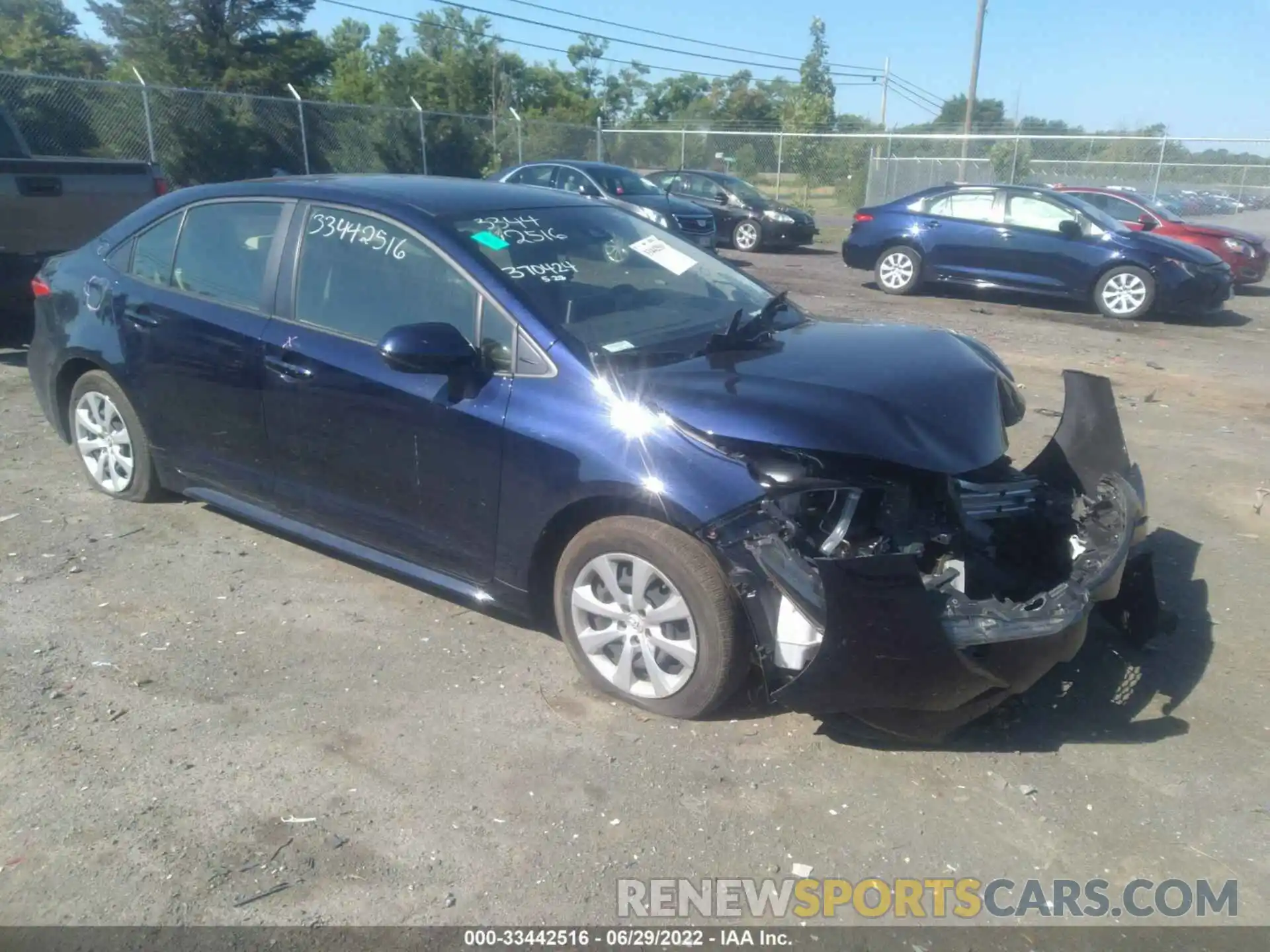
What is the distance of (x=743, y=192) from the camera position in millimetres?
19719

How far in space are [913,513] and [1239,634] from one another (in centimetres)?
179

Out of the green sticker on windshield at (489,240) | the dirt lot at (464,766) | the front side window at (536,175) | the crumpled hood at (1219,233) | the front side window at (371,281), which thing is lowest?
the dirt lot at (464,766)

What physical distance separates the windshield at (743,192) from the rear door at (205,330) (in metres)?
15.7

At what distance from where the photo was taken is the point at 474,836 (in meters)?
3.00

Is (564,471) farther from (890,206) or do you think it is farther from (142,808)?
(890,206)

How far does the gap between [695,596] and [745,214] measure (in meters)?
17.1

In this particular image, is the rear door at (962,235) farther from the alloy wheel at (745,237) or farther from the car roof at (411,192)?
the car roof at (411,192)

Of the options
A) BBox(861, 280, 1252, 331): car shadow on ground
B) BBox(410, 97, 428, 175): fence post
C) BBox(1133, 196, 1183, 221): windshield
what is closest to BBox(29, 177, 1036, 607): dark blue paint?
BBox(861, 280, 1252, 331): car shadow on ground

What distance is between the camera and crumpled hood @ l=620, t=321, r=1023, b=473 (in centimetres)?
331

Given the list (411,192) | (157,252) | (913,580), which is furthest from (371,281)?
(913,580)

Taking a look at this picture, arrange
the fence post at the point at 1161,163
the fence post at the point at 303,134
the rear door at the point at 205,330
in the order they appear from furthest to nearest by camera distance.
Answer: the fence post at the point at 1161,163 → the fence post at the point at 303,134 → the rear door at the point at 205,330

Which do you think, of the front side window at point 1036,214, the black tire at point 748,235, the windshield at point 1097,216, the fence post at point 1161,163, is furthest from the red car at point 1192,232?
the fence post at point 1161,163

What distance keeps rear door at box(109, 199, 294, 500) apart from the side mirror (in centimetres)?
103

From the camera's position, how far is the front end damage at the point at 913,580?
2.97 meters
